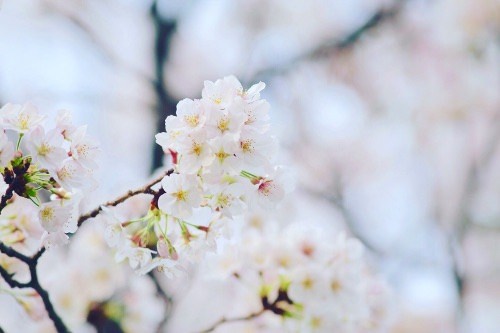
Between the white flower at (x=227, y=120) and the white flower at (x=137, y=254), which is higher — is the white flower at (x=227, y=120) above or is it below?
above

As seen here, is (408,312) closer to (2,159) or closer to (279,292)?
(279,292)

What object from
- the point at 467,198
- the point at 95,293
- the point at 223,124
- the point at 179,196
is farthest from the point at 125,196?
the point at 467,198

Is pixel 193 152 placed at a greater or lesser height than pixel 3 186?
greater

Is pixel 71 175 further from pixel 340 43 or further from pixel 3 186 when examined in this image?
pixel 340 43

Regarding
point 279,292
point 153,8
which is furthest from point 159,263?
point 153,8

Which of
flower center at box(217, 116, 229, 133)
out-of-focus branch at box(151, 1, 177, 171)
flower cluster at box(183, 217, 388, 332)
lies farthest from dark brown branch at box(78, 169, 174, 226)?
out-of-focus branch at box(151, 1, 177, 171)

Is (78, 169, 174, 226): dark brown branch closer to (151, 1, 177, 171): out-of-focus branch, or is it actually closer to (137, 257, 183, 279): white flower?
(137, 257, 183, 279): white flower

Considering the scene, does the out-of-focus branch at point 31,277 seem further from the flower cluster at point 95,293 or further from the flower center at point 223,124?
the flower cluster at point 95,293

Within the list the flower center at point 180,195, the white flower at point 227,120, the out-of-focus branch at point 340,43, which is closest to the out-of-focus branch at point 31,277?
the flower center at point 180,195
